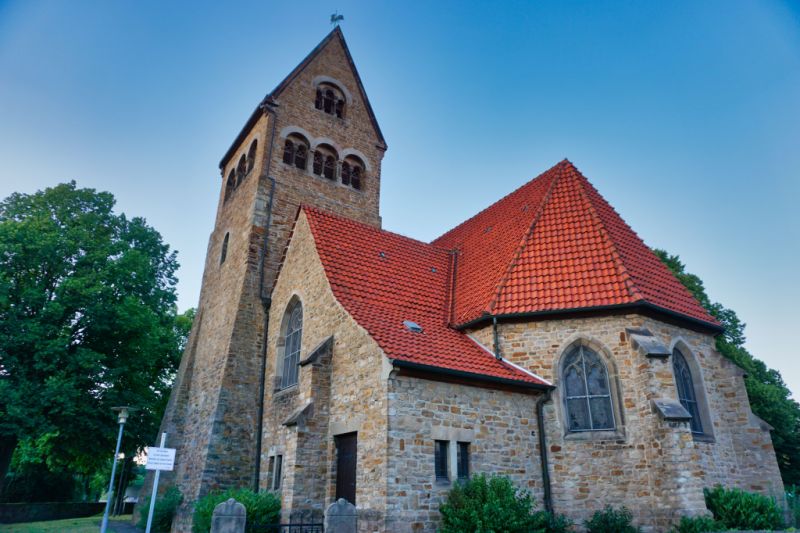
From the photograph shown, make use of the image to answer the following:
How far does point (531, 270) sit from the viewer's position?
1269cm

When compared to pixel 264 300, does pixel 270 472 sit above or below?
below

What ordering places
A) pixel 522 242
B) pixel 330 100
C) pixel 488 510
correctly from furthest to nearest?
pixel 330 100 → pixel 522 242 → pixel 488 510

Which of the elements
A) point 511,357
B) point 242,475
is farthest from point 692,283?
point 242,475

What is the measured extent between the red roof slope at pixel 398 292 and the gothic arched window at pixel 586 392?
0.93 metres

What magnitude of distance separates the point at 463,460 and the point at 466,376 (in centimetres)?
155

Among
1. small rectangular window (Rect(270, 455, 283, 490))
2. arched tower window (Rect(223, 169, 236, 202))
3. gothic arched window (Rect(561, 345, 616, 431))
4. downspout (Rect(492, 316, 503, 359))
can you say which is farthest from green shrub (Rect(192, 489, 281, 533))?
arched tower window (Rect(223, 169, 236, 202))

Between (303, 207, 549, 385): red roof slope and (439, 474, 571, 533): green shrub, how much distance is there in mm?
2092

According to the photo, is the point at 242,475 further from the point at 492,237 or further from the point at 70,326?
the point at 492,237

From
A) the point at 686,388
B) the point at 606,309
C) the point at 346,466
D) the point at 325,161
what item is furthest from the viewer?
the point at 325,161

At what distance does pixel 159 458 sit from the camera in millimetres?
9742

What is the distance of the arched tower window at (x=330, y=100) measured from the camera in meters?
21.3

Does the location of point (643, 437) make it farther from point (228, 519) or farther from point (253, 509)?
point (253, 509)

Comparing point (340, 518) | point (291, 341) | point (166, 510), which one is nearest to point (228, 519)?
point (340, 518)

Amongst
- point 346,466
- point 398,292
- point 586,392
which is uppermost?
point 398,292
